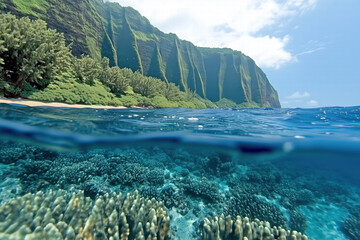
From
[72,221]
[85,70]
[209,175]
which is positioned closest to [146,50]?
[85,70]

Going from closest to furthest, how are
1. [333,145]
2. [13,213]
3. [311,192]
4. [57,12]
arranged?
[13,213]
[333,145]
[311,192]
[57,12]

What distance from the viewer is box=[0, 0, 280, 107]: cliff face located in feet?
123

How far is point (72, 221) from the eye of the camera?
3648 mm

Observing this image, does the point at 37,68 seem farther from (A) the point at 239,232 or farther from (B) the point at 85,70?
(A) the point at 239,232

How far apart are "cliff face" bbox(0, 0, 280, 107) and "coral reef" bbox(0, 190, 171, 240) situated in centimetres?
3952

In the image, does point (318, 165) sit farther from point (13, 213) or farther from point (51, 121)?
point (51, 121)

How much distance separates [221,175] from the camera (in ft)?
31.1

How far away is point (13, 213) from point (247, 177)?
10028 millimetres

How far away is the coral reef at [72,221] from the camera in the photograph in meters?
2.94

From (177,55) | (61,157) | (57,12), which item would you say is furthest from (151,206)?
(177,55)

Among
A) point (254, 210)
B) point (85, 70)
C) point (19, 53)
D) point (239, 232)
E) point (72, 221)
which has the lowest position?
point (254, 210)

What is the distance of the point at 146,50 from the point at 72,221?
79477 millimetres

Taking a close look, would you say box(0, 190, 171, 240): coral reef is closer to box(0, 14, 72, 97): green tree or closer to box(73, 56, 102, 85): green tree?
box(0, 14, 72, 97): green tree

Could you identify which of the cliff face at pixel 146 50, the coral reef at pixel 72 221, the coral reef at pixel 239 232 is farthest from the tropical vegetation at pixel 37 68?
the cliff face at pixel 146 50
